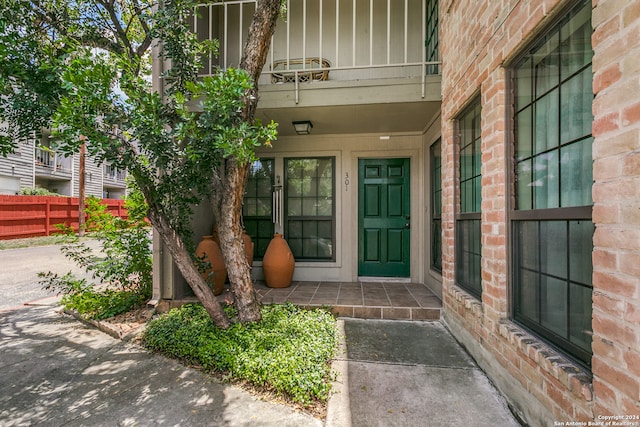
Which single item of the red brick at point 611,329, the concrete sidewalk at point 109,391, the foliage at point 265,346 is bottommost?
the concrete sidewalk at point 109,391

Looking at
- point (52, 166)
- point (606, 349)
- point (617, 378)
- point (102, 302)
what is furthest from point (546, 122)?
point (52, 166)

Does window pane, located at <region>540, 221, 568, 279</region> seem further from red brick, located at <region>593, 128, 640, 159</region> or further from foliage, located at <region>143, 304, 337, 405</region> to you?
foliage, located at <region>143, 304, 337, 405</region>

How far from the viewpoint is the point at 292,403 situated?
195 cm

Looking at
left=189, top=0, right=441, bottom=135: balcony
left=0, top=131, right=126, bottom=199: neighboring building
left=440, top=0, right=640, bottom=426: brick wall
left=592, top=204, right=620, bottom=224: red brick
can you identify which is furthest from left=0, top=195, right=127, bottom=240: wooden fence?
left=592, top=204, right=620, bottom=224: red brick

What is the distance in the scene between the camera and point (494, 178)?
2.14 metres

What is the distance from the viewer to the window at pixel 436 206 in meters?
3.93

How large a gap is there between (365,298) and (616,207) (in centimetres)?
280

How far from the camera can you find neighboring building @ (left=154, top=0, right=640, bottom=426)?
1.23 m

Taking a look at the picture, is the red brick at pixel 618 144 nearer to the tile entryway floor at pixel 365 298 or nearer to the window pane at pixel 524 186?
the window pane at pixel 524 186

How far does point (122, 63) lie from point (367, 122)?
277cm

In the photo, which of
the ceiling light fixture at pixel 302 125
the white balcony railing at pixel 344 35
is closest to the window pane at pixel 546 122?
the ceiling light fixture at pixel 302 125

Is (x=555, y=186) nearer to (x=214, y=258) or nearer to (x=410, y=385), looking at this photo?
(x=410, y=385)

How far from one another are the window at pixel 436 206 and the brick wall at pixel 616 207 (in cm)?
263

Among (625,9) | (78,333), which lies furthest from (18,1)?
(625,9)
